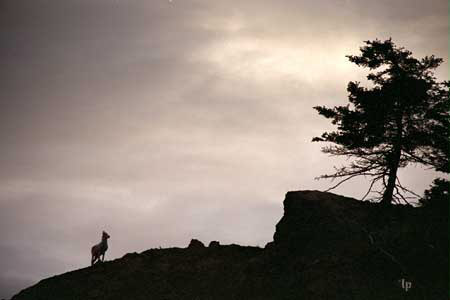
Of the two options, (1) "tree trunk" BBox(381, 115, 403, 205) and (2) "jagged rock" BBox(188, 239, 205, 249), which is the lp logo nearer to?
(1) "tree trunk" BBox(381, 115, 403, 205)

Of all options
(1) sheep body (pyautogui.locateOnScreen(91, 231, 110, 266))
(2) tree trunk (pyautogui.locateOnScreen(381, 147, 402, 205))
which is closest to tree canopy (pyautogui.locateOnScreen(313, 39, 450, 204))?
(2) tree trunk (pyautogui.locateOnScreen(381, 147, 402, 205))

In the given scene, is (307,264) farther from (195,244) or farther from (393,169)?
(195,244)

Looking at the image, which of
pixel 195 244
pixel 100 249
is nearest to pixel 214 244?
pixel 195 244

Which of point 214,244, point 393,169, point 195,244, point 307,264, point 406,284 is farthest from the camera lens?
point 195,244

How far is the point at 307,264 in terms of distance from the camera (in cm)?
2547

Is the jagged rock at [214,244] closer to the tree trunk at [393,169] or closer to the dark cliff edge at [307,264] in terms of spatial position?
the dark cliff edge at [307,264]

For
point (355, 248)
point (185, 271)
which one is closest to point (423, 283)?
point (355, 248)

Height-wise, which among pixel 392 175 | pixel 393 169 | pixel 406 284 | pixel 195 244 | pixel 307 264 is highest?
pixel 393 169

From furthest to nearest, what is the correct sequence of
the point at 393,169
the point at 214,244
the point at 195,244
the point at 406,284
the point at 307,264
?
the point at 195,244 < the point at 214,244 < the point at 393,169 < the point at 307,264 < the point at 406,284

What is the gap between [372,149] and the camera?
2912 cm

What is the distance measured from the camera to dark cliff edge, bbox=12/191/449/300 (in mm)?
23609

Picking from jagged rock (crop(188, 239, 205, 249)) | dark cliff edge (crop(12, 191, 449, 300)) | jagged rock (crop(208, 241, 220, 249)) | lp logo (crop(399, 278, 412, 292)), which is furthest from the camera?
jagged rock (crop(188, 239, 205, 249))

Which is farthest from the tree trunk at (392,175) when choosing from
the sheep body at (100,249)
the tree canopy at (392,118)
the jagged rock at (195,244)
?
the sheep body at (100,249)

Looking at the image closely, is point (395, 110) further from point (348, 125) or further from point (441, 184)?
point (441, 184)
